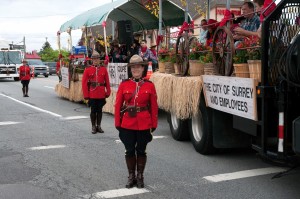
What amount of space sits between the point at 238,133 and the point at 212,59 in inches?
49.0

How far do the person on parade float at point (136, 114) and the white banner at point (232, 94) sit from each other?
1.19 metres

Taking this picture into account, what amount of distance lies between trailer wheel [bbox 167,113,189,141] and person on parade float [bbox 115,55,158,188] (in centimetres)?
272

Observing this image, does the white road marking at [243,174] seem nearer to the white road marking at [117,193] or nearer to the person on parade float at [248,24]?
the white road marking at [117,193]

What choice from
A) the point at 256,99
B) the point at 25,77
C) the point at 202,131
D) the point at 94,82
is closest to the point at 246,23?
the point at 202,131

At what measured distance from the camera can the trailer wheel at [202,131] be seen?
7.19 metres

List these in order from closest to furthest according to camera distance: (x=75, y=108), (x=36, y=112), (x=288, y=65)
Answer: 1. (x=288, y=65)
2. (x=36, y=112)
3. (x=75, y=108)

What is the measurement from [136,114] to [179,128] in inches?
121

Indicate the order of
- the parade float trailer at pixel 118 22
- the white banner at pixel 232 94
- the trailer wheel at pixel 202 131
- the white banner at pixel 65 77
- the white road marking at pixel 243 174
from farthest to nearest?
the white banner at pixel 65 77 < the parade float trailer at pixel 118 22 < the trailer wheel at pixel 202 131 < the white road marking at pixel 243 174 < the white banner at pixel 232 94

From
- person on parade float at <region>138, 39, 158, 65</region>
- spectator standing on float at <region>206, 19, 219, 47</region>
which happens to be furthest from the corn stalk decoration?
spectator standing on float at <region>206, 19, 219, 47</region>

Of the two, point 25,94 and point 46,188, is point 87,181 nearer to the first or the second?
point 46,188

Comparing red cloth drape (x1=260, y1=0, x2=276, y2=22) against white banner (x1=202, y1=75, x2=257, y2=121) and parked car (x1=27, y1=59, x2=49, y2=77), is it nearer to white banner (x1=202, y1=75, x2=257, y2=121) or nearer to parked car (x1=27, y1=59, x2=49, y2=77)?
white banner (x1=202, y1=75, x2=257, y2=121)

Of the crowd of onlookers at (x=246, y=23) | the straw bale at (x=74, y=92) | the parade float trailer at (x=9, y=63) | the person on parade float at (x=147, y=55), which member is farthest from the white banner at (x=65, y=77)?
the parade float trailer at (x=9, y=63)

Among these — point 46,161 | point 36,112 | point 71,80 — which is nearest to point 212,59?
point 46,161

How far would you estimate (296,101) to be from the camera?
4.90 metres
